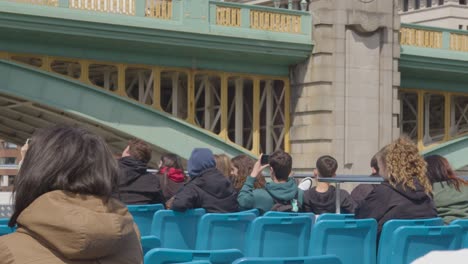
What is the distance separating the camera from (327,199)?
10.2 metres

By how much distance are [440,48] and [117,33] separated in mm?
9907

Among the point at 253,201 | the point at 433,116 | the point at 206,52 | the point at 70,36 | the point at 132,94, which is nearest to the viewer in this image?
the point at 253,201

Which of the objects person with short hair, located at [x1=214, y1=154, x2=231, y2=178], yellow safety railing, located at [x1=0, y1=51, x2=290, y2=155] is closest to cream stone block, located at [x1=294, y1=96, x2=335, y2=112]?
yellow safety railing, located at [x1=0, y1=51, x2=290, y2=155]

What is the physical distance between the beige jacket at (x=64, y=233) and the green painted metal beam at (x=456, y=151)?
24.4 m

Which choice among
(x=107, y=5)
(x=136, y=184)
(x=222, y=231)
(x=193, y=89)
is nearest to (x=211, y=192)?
(x=136, y=184)

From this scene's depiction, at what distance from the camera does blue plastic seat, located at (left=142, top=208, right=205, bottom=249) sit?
8.05m

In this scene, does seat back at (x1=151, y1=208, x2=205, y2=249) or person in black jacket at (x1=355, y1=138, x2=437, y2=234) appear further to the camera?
seat back at (x1=151, y1=208, x2=205, y2=249)

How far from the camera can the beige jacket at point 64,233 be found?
10.9 ft

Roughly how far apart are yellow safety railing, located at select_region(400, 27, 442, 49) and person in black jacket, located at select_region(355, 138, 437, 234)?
1906 centimetres

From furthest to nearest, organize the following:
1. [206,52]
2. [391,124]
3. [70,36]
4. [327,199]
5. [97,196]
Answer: [391,124] < [206,52] < [70,36] < [327,199] < [97,196]

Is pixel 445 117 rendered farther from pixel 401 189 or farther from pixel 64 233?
pixel 64 233

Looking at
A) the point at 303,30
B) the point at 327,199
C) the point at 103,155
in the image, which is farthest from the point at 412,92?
the point at 103,155

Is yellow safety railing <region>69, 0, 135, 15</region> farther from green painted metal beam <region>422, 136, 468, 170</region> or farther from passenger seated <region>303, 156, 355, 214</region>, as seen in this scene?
passenger seated <region>303, 156, 355, 214</region>

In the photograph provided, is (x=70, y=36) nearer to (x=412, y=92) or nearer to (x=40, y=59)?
(x=40, y=59)
